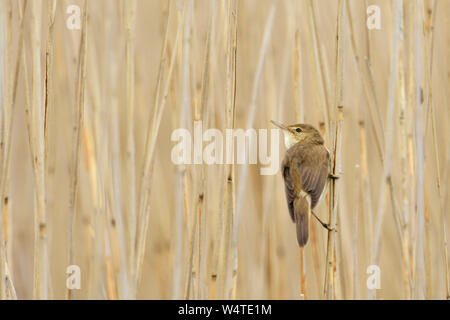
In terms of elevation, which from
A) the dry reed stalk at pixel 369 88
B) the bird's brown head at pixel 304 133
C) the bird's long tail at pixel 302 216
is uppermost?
the dry reed stalk at pixel 369 88

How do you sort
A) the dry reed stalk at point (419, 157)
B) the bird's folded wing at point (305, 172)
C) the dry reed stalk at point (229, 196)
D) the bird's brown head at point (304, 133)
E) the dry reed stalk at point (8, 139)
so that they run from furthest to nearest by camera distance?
A: 1. the bird's brown head at point (304, 133)
2. the bird's folded wing at point (305, 172)
3. the dry reed stalk at point (419, 157)
4. the dry reed stalk at point (8, 139)
5. the dry reed stalk at point (229, 196)

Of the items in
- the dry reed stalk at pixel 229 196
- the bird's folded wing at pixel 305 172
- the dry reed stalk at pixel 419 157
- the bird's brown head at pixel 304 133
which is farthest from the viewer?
the bird's brown head at pixel 304 133

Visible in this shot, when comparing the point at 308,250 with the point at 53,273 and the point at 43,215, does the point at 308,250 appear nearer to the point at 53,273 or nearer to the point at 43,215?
the point at 53,273

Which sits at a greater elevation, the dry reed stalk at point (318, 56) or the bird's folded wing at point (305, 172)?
the dry reed stalk at point (318, 56)

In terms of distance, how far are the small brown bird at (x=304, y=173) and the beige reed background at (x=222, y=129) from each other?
11 cm

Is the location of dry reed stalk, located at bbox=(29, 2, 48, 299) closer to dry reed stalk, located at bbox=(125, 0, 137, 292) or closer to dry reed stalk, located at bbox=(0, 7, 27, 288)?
dry reed stalk, located at bbox=(0, 7, 27, 288)

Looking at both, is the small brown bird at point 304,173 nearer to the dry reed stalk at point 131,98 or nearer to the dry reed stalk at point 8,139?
the dry reed stalk at point 131,98

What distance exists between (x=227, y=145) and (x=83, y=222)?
101cm

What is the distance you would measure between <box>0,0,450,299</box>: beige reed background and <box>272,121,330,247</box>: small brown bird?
11 centimetres

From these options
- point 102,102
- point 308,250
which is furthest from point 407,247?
point 102,102

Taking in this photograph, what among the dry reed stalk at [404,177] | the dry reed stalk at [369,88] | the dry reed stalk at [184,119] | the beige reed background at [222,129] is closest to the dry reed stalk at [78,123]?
the beige reed background at [222,129]

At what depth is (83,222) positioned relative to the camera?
7.38ft

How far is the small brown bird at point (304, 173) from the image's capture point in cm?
171

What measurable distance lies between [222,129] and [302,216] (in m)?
0.39
